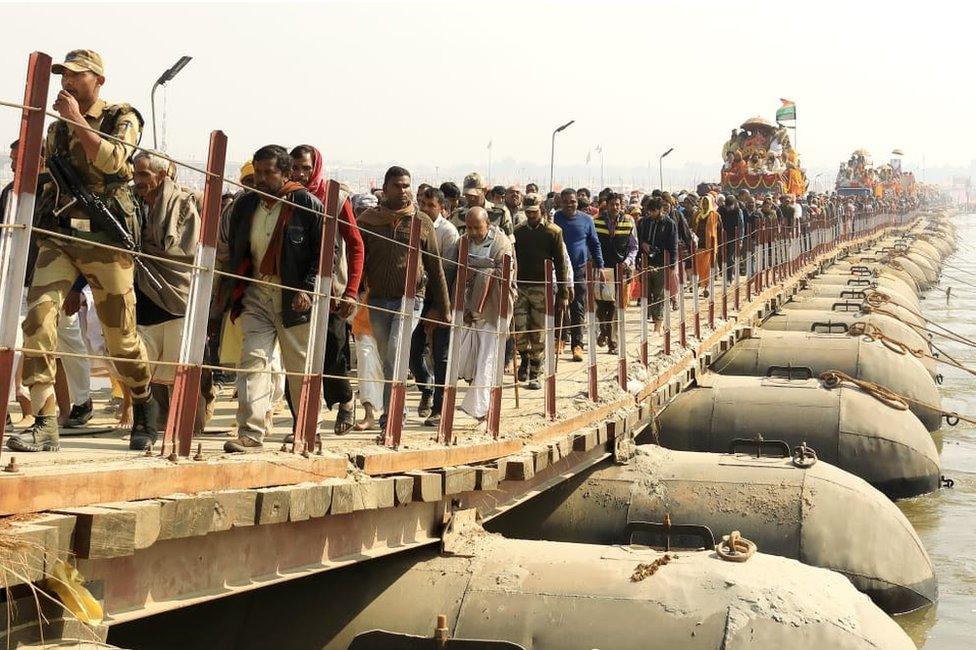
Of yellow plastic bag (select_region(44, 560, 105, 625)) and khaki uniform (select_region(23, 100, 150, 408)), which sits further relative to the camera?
khaki uniform (select_region(23, 100, 150, 408))

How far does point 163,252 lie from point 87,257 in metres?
0.99

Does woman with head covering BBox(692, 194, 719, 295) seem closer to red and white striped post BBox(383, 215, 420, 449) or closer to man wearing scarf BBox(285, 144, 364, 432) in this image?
red and white striped post BBox(383, 215, 420, 449)

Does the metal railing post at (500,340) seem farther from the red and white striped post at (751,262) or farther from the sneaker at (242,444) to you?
the red and white striped post at (751,262)

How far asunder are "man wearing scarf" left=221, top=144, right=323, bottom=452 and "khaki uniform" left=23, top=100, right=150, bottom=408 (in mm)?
954

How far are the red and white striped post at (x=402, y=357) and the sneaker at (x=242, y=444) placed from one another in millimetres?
947

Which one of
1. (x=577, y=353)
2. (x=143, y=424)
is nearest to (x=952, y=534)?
(x=577, y=353)

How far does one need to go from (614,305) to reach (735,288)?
20.4ft

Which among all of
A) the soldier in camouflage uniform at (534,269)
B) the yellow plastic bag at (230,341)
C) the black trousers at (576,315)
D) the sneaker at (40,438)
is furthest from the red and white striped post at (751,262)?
the sneaker at (40,438)

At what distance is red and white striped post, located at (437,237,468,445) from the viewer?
29.0 feet

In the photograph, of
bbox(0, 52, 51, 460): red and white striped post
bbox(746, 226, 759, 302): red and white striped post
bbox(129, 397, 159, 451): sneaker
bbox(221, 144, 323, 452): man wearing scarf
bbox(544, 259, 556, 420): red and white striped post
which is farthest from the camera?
bbox(746, 226, 759, 302): red and white striped post

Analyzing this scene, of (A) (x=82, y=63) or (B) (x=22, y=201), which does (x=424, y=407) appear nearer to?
(A) (x=82, y=63)

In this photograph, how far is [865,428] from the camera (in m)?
15.9

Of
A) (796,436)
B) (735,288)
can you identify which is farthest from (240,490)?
(735,288)

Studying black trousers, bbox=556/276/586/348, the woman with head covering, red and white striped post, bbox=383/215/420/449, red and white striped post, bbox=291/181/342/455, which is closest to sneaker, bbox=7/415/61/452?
red and white striped post, bbox=291/181/342/455
